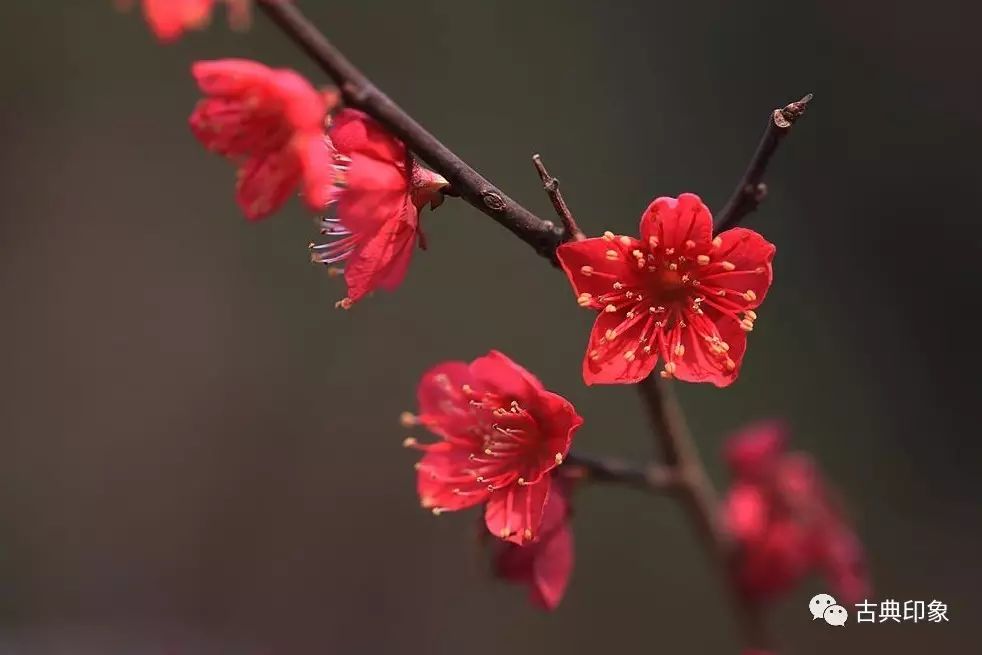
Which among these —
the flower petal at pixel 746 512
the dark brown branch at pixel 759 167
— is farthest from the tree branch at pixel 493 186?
the flower petal at pixel 746 512

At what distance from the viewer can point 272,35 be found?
305 cm

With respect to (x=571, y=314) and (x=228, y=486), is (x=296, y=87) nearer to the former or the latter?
(x=571, y=314)

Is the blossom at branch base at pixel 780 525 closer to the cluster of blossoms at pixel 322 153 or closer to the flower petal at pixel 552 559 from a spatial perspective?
the flower petal at pixel 552 559

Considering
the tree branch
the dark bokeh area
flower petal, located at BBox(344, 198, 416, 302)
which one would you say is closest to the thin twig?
the tree branch

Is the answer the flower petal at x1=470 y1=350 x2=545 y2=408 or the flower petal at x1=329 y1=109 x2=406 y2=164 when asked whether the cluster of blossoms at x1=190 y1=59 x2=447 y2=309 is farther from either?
the flower petal at x1=470 y1=350 x2=545 y2=408

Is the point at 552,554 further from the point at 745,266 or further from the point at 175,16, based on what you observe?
the point at 175,16

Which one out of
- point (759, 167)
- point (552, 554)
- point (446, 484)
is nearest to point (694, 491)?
point (552, 554)

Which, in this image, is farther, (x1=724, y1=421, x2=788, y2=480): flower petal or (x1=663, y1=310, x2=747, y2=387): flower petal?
(x1=724, y1=421, x2=788, y2=480): flower petal

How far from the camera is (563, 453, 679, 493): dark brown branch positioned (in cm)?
103

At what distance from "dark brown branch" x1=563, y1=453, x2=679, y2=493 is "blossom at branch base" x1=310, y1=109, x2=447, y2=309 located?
12.6 inches

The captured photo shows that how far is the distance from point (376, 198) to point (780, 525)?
911 mm

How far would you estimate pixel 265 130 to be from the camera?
834 mm

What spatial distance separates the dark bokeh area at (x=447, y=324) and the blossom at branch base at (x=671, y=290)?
1.76 m

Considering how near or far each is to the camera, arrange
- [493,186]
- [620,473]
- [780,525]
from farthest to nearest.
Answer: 1. [780,525]
2. [620,473]
3. [493,186]
